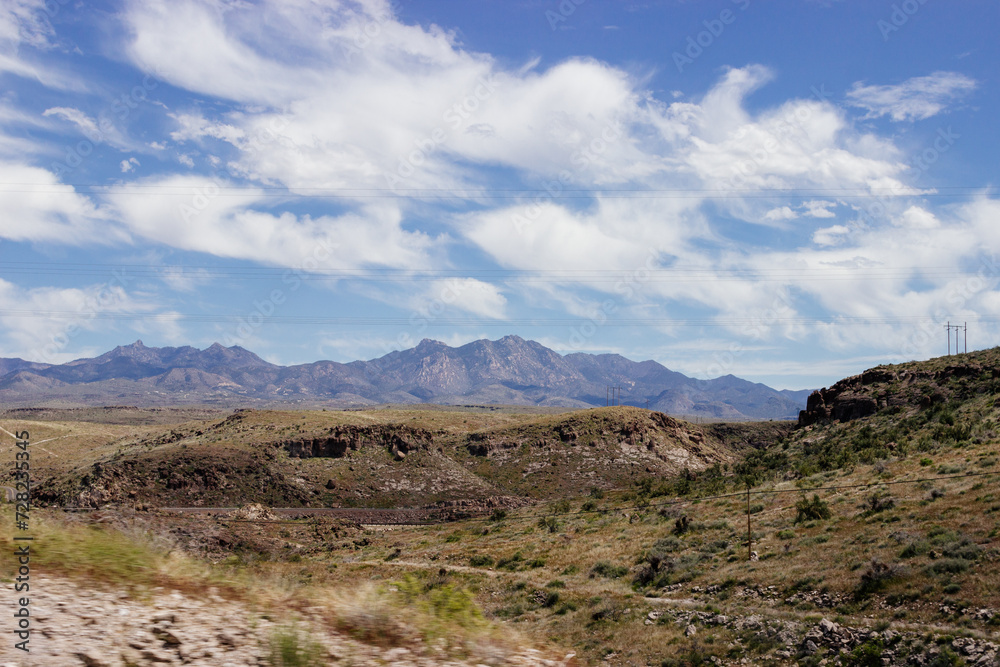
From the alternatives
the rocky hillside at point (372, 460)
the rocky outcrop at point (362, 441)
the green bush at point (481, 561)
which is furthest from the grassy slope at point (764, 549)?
the rocky outcrop at point (362, 441)

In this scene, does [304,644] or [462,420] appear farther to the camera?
[462,420]

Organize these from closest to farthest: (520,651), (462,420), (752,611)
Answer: (520,651) → (752,611) → (462,420)

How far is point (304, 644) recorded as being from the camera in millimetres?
7191

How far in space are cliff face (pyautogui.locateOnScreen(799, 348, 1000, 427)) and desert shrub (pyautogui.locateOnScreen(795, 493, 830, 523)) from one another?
109 ft

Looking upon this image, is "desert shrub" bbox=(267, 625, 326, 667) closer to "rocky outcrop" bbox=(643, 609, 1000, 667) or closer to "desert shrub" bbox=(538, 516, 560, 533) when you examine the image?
"rocky outcrop" bbox=(643, 609, 1000, 667)

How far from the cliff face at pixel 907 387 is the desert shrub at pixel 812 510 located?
33114 mm

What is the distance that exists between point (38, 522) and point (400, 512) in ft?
240

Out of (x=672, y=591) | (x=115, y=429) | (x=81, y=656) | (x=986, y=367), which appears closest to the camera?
(x=81, y=656)

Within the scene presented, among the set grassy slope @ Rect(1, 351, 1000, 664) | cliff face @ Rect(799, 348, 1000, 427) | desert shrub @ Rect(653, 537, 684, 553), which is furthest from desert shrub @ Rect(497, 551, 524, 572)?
cliff face @ Rect(799, 348, 1000, 427)

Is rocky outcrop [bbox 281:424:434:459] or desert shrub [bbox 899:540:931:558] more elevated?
desert shrub [bbox 899:540:931:558]

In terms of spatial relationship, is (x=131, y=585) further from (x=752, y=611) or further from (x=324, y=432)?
(x=324, y=432)

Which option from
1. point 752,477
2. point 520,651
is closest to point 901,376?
point 752,477

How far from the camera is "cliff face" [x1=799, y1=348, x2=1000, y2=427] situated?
5841cm

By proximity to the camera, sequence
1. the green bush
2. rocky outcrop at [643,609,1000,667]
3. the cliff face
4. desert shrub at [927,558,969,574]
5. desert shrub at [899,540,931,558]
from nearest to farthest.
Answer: rocky outcrop at [643,609,1000,667]
desert shrub at [927,558,969,574]
desert shrub at [899,540,931,558]
the green bush
the cliff face
